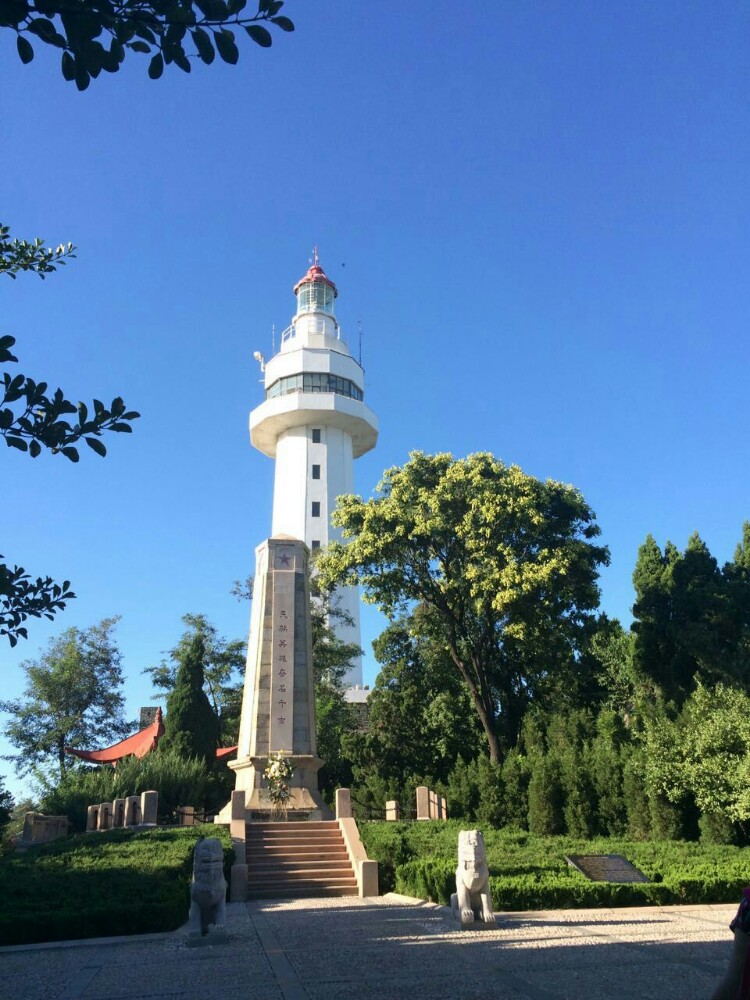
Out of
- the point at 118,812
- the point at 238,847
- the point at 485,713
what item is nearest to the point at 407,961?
the point at 238,847

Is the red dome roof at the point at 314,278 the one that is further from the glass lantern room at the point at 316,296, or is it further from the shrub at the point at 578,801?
the shrub at the point at 578,801

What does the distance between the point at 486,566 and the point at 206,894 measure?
43.0 ft

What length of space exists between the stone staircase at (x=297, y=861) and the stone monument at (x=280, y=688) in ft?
3.12

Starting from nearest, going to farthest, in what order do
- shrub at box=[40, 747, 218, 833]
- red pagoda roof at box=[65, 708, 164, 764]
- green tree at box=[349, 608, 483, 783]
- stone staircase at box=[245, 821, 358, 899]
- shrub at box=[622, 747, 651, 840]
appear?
1. stone staircase at box=[245, 821, 358, 899]
2. shrub at box=[622, 747, 651, 840]
3. shrub at box=[40, 747, 218, 833]
4. green tree at box=[349, 608, 483, 783]
5. red pagoda roof at box=[65, 708, 164, 764]

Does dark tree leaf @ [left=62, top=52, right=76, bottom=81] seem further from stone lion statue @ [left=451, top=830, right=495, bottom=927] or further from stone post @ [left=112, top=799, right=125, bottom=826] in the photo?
stone post @ [left=112, top=799, right=125, bottom=826]

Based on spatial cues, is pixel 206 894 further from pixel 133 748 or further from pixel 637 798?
pixel 133 748

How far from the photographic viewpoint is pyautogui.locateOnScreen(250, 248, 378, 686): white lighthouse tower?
3853cm

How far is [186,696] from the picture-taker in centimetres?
2605

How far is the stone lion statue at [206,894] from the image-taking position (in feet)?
28.6

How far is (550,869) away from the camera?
11.8 meters

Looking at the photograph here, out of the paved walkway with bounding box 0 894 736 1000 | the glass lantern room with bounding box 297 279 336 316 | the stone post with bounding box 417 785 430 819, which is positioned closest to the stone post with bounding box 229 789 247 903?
the paved walkway with bounding box 0 894 736 1000

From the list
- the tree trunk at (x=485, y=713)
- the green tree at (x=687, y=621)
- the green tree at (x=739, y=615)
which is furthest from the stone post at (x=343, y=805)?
the green tree at (x=739, y=615)

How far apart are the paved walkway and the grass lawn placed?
31 cm

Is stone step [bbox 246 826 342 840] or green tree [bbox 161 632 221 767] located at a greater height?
green tree [bbox 161 632 221 767]
